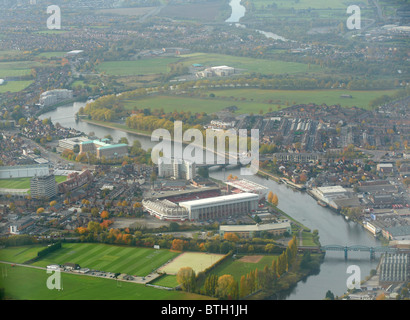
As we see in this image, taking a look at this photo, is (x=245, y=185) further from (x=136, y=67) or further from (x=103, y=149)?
(x=136, y=67)

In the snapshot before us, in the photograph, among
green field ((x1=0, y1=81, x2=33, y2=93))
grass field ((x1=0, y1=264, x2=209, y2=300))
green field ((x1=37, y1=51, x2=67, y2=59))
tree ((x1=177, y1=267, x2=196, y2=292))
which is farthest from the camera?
green field ((x1=37, y1=51, x2=67, y2=59))

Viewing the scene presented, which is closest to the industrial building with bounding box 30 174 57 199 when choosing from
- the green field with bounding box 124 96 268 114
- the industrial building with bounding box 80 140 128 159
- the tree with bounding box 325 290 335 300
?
the industrial building with bounding box 80 140 128 159

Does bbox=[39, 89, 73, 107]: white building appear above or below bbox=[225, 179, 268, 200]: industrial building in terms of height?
→ above

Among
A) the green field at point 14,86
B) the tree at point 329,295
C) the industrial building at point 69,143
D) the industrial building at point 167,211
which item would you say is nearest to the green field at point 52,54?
the green field at point 14,86

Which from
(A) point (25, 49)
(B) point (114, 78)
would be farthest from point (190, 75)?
(A) point (25, 49)

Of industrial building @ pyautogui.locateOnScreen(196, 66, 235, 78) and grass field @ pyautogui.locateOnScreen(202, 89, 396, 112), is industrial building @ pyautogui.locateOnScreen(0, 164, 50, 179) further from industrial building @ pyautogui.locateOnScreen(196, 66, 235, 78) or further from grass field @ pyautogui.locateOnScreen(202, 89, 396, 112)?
industrial building @ pyautogui.locateOnScreen(196, 66, 235, 78)

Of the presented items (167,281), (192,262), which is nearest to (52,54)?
(192,262)
